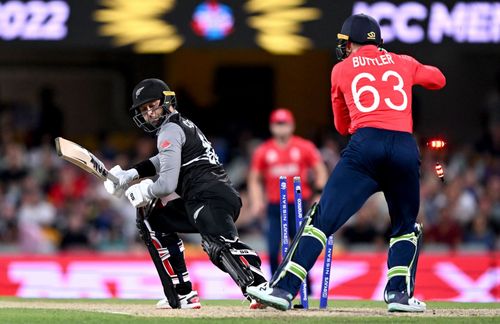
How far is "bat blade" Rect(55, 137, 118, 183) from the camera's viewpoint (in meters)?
9.10

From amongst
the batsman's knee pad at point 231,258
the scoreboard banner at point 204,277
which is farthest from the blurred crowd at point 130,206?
the batsman's knee pad at point 231,258

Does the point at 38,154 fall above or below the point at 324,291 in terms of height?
above

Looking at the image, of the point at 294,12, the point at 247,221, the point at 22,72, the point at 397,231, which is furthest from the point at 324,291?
the point at 22,72

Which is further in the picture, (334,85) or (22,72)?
(22,72)

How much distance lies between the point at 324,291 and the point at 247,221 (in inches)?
301

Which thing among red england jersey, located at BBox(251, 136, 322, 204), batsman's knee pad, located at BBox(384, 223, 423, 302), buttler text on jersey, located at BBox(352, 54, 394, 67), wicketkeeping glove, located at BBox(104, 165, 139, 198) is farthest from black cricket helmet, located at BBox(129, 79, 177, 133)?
red england jersey, located at BBox(251, 136, 322, 204)

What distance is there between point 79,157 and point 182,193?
2.68 feet

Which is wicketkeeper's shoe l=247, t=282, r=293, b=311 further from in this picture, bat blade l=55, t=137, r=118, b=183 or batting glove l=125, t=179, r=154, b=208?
bat blade l=55, t=137, r=118, b=183

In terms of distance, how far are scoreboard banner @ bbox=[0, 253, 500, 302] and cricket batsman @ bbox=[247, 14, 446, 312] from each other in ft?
21.7

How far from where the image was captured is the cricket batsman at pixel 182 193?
9.05 metres

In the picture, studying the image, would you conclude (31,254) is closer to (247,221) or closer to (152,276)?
(152,276)

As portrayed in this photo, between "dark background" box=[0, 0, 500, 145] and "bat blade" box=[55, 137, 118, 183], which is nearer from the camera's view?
"bat blade" box=[55, 137, 118, 183]

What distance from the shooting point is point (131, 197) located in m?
9.06

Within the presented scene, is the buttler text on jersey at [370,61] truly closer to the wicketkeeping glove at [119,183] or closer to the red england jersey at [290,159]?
the wicketkeeping glove at [119,183]
